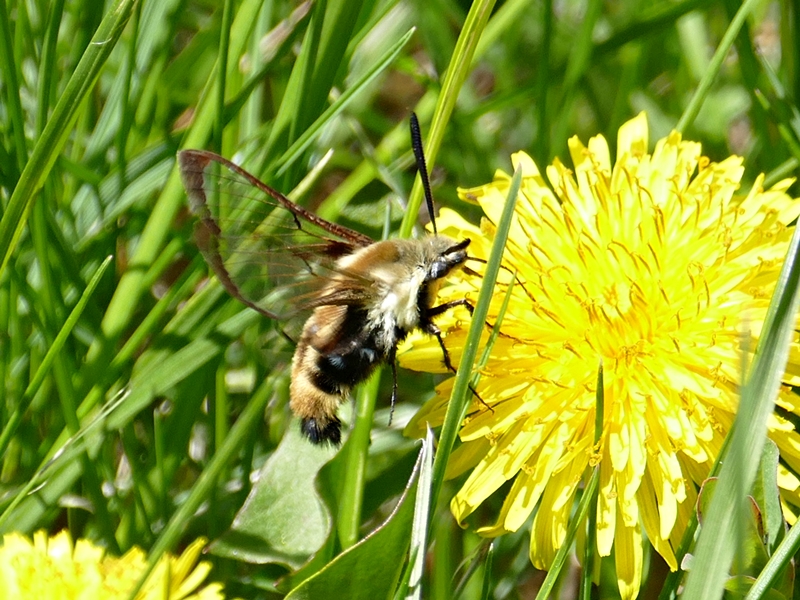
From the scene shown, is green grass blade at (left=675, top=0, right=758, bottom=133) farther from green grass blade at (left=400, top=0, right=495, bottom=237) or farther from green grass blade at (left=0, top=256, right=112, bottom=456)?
green grass blade at (left=0, top=256, right=112, bottom=456)

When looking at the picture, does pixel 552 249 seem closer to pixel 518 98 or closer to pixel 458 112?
pixel 518 98

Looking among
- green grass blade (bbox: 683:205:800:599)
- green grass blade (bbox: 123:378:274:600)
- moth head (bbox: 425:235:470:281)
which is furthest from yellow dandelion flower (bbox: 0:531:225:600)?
green grass blade (bbox: 683:205:800:599)

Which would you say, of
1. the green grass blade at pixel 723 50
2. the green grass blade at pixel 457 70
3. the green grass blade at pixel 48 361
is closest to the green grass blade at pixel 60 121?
the green grass blade at pixel 48 361

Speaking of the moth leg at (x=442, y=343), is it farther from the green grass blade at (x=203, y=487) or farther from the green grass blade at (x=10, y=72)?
the green grass blade at (x=10, y=72)

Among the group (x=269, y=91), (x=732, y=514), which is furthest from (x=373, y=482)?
(x=269, y=91)

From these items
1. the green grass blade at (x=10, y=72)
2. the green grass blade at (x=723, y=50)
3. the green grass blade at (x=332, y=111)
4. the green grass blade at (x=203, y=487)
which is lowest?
the green grass blade at (x=203, y=487)

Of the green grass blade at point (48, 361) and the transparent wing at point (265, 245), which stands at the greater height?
the transparent wing at point (265, 245)
